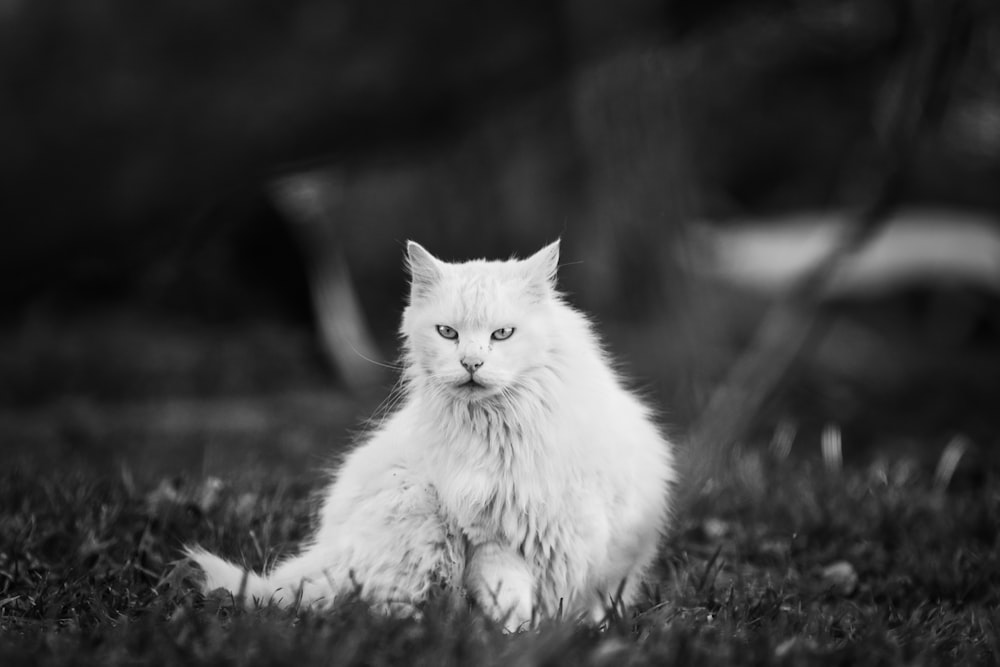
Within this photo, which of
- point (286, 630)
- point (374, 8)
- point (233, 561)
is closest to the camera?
point (374, 8)

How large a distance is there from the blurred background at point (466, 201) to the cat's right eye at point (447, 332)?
0.50m

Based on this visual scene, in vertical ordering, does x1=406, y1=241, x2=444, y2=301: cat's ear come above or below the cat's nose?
above

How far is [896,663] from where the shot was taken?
2395 millimetres

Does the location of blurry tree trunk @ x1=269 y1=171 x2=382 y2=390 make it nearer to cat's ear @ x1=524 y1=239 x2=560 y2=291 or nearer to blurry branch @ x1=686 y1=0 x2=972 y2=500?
blurry branch @ x1=686 y1=0 x2=972 y2=500

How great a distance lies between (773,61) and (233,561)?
10.5 meters

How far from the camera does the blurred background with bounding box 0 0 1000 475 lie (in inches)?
56.1

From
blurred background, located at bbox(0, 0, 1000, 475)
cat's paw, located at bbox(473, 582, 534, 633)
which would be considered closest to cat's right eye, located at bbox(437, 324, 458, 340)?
blurred background, located at bbox(0, 0, 1000, 475)

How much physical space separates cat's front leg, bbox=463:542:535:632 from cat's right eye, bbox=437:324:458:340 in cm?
62

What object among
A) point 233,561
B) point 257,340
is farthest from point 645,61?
point 257,340

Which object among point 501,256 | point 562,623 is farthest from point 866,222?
point 501,256

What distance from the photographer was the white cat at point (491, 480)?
8.87 ft

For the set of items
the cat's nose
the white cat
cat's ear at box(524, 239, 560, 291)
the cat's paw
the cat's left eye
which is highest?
cat's ear at box(524, 239, 560, 291)

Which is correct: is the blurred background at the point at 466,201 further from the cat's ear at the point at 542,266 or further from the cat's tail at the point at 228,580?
the cat's tail at the point at 228,580

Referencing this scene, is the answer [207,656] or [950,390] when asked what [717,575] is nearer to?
[207,656]
